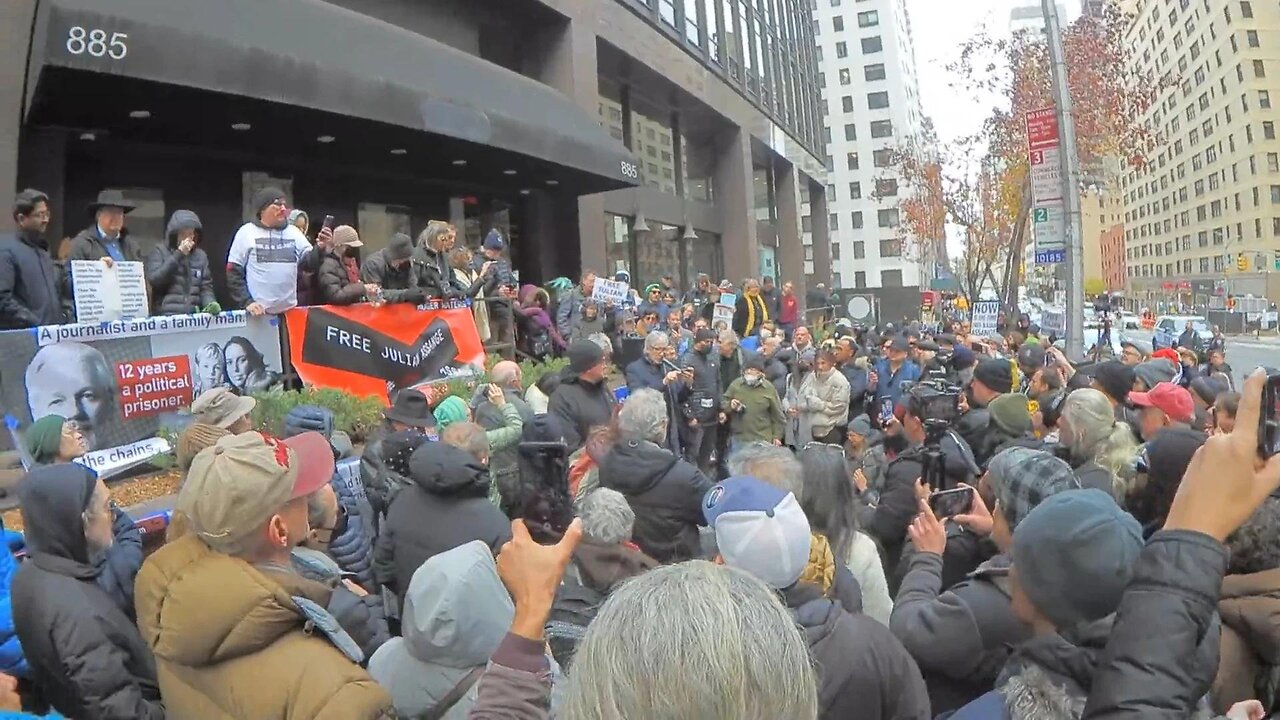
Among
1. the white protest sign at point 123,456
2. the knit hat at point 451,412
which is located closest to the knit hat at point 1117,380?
the knit hat at point 451,412

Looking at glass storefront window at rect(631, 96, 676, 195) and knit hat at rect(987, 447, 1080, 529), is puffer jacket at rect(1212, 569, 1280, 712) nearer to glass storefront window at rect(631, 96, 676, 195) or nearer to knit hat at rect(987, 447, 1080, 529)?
knit hat at rect(987, 447, 1080, 529)

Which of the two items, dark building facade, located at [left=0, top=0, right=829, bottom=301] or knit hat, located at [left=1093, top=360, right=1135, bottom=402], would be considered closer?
knit hat, located at [left=1093, top=360, right=1135, bottom=402]

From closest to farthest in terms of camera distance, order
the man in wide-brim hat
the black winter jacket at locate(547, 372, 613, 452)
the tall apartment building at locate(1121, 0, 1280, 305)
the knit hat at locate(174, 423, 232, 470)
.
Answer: the knit hat at locate(174, 423, 232, 470), the man in wide-brim hat, the black winter jacket at locate(547, 372, 613, 452), the tall apartment building at locate(1121, 0, 1280, 305)

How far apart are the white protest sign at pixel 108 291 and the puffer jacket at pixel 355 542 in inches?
107

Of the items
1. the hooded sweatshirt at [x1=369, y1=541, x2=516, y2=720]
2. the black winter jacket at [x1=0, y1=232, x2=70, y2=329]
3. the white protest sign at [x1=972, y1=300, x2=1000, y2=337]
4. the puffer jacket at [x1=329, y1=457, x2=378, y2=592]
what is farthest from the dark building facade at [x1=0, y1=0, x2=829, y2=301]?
the hooded sweatshirt at [x1=369, y1=541, x2=516, y2=720]

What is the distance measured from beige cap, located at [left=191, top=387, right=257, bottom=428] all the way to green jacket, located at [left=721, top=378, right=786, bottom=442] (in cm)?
543

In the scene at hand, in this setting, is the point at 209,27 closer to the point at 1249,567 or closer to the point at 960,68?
the point at 1249,567

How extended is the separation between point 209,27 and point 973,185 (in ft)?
90.5

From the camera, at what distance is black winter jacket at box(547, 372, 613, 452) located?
22.5 ft

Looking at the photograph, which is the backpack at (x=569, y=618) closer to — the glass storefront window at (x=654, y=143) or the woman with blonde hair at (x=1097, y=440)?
the woman with blonde hair at (x=1097, y=440)

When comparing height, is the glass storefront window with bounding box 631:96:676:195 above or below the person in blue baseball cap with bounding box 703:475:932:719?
above

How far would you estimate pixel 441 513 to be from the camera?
12.8 feet

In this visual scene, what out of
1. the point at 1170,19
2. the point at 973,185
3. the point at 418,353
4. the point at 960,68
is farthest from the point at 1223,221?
the point at 418,353

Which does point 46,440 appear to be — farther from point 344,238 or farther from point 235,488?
point 344,238
